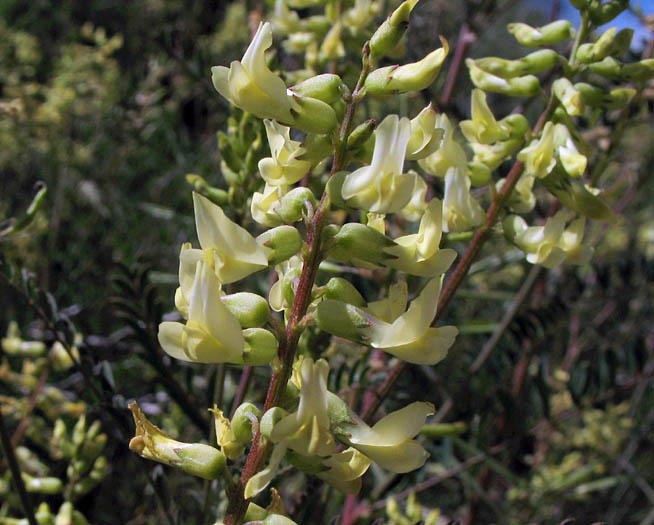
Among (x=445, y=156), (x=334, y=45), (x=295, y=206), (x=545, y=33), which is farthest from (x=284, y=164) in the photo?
(x=334, y=45)

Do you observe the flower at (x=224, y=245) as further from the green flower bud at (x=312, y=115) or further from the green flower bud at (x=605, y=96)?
the green flower bud at (x=605, y=96)

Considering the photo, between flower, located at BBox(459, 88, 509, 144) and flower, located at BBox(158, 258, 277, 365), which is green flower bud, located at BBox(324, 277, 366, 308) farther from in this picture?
flower, located at BBox(459, 88, 509, 144)

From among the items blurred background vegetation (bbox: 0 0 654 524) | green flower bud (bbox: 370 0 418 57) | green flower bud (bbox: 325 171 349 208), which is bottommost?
blurred background vegetation (bbox: 0 0 654 524)

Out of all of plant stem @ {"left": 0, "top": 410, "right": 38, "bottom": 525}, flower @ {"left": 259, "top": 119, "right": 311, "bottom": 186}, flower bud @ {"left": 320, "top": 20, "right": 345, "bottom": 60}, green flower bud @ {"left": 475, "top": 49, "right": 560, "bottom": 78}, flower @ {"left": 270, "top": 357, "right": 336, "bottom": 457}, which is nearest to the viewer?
flower @ {"left": 270, "top": 357, "right": 336, "bottom": 457}

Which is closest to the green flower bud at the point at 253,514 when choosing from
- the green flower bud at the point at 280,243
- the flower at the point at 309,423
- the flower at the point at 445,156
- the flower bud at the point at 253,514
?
the flower bud at the point at 253,514

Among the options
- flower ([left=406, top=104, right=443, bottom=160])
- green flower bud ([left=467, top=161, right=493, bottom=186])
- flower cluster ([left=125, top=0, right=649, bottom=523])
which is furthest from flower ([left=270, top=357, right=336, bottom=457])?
green flower bud ([left=467, top=161, right=493, bottom=186])

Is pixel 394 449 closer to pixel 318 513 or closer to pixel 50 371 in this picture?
pixel 318 513

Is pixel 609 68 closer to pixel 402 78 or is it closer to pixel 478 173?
pixel 478 173
